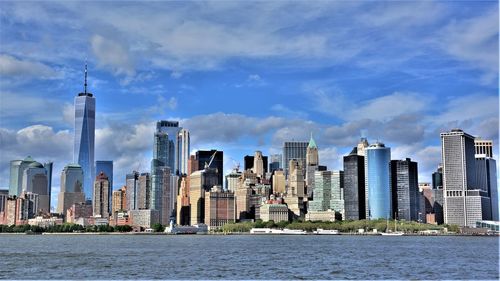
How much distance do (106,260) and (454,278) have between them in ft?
134

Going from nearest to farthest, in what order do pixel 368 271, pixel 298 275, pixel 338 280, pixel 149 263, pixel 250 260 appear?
pixel 338 280, pixel 298 275, pixel 368 271, pixel 149 263, pixel 250 260

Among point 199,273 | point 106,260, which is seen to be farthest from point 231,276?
point 106,260

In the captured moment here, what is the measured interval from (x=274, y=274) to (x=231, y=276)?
176 inches

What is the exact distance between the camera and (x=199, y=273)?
6738cm

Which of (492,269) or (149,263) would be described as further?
(149,263)

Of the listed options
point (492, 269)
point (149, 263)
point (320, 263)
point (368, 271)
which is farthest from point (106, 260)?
point (492, 269)

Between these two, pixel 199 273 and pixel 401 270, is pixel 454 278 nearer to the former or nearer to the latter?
pixel 401 270

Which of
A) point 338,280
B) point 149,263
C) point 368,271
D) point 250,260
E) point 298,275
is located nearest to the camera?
point 338,280

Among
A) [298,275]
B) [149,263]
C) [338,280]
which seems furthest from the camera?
[149,263]

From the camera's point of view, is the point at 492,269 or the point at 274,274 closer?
the point at 274,274

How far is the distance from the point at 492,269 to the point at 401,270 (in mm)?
10575

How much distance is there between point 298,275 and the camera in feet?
216

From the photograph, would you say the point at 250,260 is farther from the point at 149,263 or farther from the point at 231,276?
the point at 231,276

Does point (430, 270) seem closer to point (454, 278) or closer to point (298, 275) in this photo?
point (454, 278)
